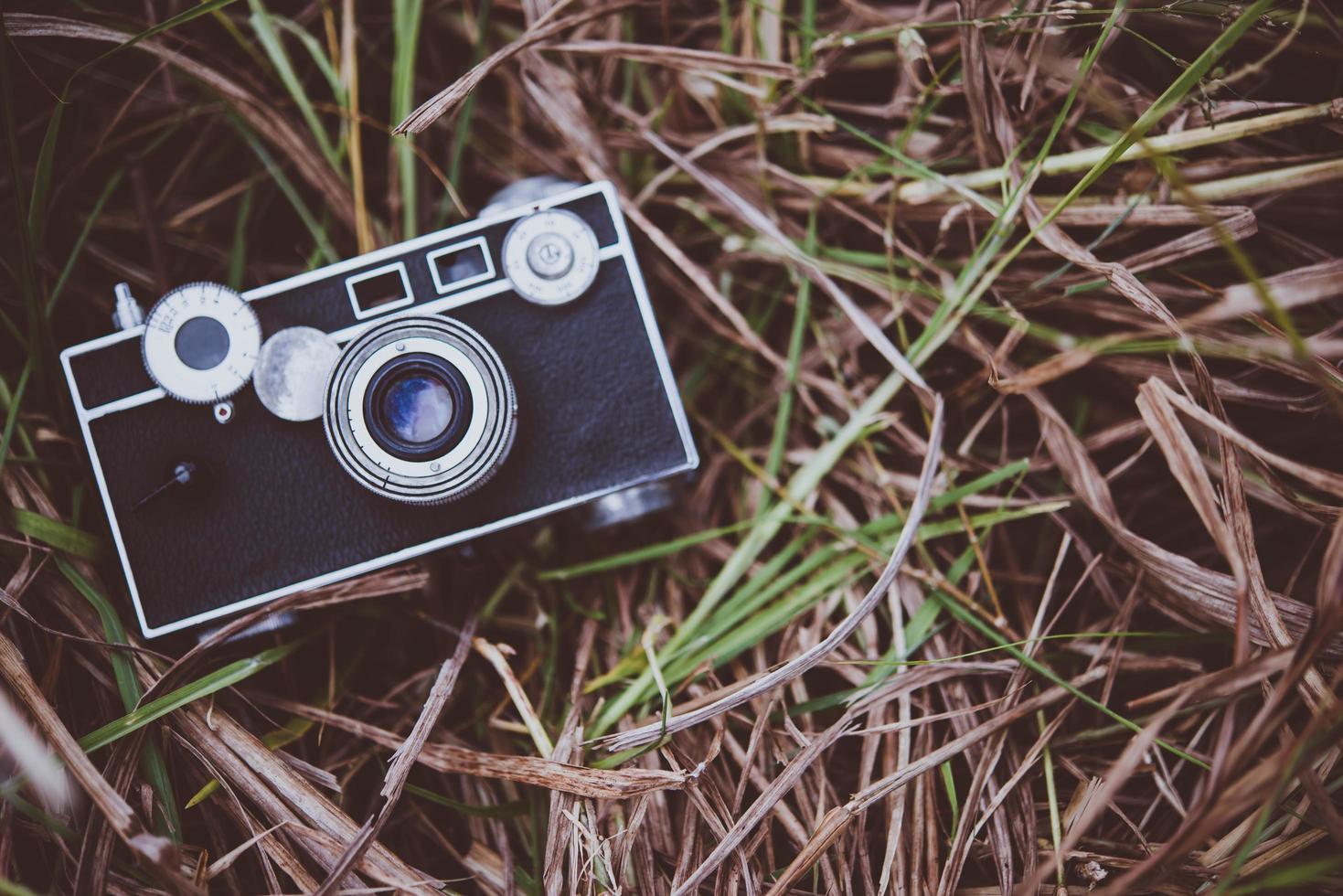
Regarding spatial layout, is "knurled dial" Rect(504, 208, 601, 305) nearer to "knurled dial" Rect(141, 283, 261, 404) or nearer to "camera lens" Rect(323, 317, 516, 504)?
"camera lens" Rect(323, 317, 516, 504)

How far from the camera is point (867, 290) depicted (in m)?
1.16

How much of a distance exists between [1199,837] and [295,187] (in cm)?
128

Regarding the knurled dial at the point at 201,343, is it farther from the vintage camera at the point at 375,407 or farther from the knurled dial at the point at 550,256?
the knurled dial at the point at 550,256

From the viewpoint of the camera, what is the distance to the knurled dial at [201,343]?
896 millimetres

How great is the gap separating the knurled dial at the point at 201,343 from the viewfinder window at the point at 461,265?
0.64ft

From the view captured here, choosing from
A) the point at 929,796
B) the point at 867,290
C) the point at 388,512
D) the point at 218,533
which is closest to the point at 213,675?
the point at 218,533

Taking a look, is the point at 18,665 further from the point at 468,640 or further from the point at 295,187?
the point at 295,187

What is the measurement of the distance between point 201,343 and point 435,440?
0.86 ft

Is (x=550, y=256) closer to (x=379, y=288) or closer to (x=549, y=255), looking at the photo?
(x=549, y=255)

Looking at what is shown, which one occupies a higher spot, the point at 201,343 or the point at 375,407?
the point at 201,343

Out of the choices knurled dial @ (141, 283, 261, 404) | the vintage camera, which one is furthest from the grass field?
knurled dial @ (141, 283, 261, 404)

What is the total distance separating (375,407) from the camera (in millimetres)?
904

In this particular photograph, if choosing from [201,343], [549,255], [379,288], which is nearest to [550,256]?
[549,255]

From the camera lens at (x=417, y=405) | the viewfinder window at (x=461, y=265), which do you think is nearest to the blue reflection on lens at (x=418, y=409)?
the camera lens at (x=417, y=405)
